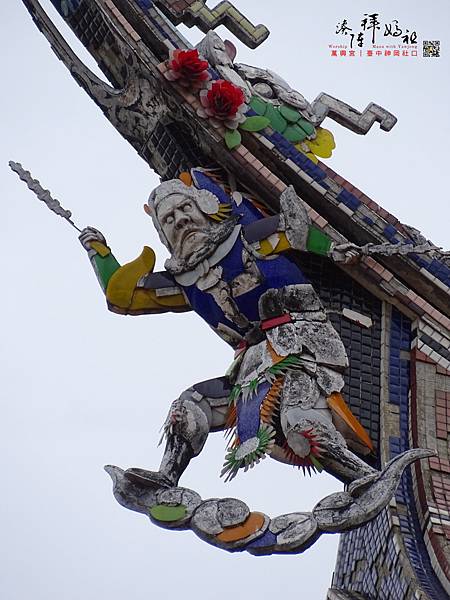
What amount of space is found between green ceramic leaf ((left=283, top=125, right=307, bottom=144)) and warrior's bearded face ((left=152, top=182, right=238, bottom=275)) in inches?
35.4

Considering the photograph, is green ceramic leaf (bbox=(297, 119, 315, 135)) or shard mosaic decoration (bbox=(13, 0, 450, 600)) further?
green ceramic leaf (bbox=(297, 119, 315, 135))

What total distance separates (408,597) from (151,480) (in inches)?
60.9

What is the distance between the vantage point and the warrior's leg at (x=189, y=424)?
9.07m

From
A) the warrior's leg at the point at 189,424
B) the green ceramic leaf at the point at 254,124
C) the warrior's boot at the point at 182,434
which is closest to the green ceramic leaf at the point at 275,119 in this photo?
the green ceramic leaf at the point at 254,124

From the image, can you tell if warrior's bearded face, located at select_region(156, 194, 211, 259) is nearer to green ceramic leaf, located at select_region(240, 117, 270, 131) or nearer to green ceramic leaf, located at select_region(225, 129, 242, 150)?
green ceramic leaf, located at select_region(225, 129, 242, 150)

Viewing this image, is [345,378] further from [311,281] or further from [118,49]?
[118,49]

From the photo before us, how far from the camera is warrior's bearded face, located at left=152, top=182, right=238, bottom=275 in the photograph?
31.6ft

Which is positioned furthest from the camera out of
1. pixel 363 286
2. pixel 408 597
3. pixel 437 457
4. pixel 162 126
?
pixel 162 126

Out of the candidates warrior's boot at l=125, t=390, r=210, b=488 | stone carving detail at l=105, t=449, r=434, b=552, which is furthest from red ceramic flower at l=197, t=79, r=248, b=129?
stone carving detail at l=105, t=449, r=434, b=552

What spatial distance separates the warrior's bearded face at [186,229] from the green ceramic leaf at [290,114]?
3.47ft

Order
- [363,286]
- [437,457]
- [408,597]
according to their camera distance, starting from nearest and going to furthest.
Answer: [408,597] < [437,457] < [363,286]

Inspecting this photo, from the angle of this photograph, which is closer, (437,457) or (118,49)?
(437,457)

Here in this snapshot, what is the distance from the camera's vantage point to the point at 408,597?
8.66 metres

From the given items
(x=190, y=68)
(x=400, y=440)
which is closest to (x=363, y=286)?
(x=400, y=440)
